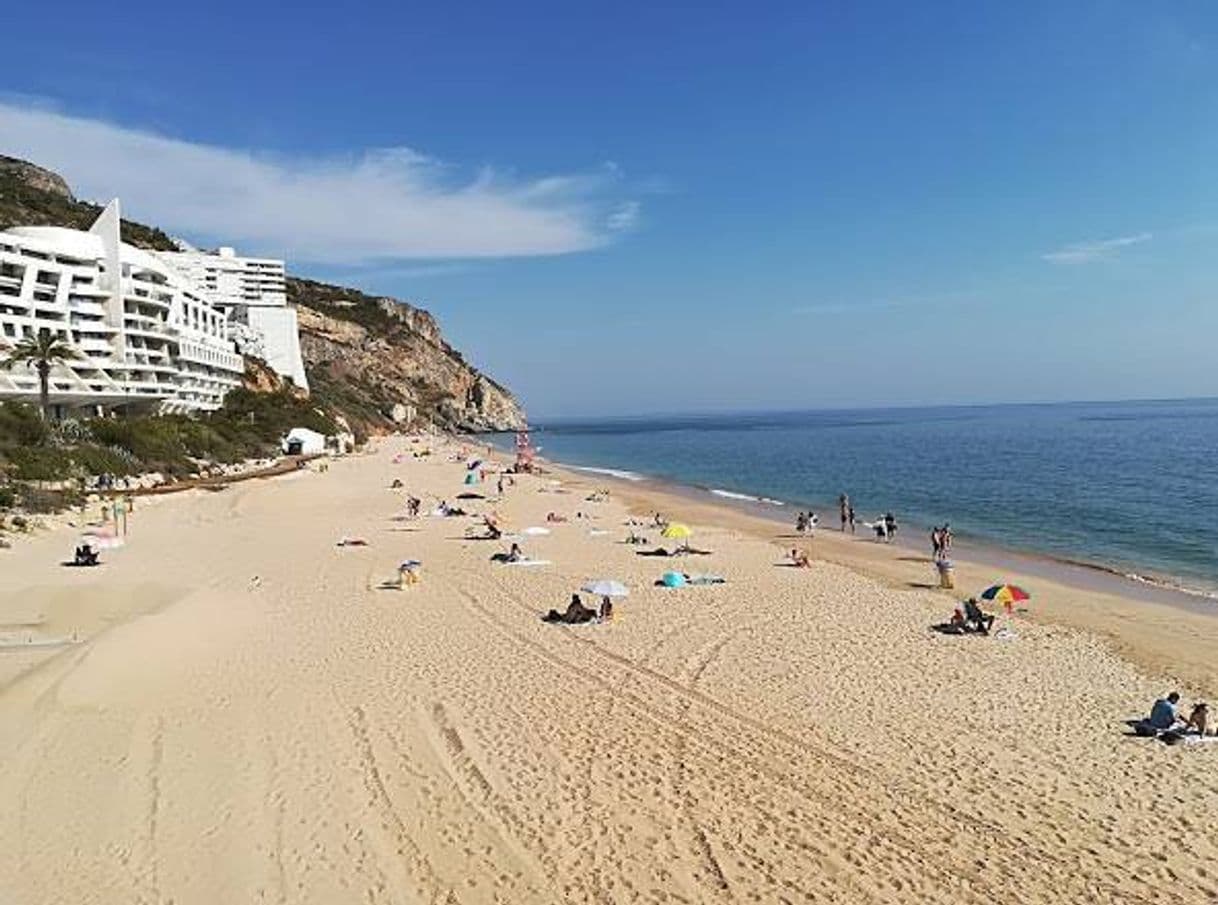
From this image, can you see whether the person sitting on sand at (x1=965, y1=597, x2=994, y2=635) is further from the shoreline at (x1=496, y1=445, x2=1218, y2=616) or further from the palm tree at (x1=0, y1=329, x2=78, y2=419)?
the palm tree at (x1=0, y1=329, x2=78, y2=419)

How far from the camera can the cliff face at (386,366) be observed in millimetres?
114062

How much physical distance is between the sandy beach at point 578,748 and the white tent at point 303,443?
4125cm

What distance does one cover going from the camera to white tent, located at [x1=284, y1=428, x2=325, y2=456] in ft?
197

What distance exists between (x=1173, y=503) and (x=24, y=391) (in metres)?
52.1

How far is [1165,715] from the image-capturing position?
1105 cm

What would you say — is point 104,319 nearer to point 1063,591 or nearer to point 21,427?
point 21,427

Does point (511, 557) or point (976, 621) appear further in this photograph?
point (511, 557)

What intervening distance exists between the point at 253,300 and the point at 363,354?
18071 millimetres

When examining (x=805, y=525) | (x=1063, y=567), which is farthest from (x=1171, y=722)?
(x=805, y=525)

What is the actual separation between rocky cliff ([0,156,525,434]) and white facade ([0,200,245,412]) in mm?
15181

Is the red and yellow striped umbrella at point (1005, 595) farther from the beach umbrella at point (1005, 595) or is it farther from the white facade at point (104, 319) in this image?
the white facade at point (104, 319)

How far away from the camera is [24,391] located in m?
42.2

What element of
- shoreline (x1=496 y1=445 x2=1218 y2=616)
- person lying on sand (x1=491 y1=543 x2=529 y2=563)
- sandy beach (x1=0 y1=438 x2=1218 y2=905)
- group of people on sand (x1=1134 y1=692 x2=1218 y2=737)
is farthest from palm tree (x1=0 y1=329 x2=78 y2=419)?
group of people on sand (x1=1134 y1=692 x2=1218 y2=737)

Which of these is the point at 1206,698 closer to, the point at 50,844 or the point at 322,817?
the point at 322,817
